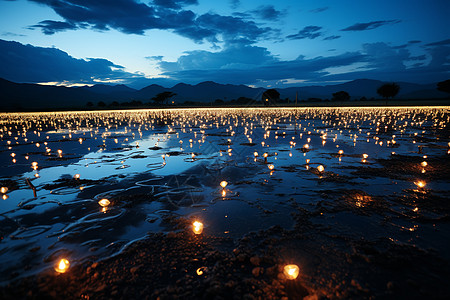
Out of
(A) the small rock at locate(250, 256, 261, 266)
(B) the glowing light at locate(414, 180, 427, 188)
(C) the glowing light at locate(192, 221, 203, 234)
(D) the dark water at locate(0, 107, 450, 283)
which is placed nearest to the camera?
(A) the small rock at locate(250, 256, 261, 266)

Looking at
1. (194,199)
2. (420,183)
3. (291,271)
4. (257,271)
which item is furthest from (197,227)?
(420,183)

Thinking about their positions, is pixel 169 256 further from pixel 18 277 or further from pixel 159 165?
pixel 159 165

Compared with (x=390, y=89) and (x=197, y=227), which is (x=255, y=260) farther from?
(x=390, y=89)

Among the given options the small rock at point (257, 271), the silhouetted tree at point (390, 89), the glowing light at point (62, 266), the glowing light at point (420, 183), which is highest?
the silhouetted tree at point (390, 89)

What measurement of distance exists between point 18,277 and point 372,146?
13232 mm

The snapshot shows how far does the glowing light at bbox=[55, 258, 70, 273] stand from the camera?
3148 millimetres

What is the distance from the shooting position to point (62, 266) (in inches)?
124

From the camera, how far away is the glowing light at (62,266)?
124 inches

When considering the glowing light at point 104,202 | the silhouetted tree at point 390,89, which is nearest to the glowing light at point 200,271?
the glowing light at point 104,202

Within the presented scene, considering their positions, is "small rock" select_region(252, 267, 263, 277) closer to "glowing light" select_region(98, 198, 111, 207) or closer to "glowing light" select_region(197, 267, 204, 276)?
"glowing light" select_region(197, 267, 204, 276)

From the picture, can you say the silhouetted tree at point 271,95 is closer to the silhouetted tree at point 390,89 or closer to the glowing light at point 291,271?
the silhouetted tree at point 390,89

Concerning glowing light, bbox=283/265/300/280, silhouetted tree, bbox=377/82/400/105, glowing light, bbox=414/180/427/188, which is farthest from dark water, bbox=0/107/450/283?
silhouetted tree, bbox=377/82/400/105

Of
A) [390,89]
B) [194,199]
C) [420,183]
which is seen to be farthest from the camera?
[390,89]

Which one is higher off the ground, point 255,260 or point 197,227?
point 197,227
